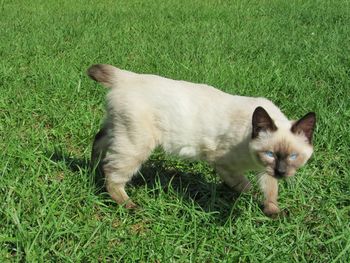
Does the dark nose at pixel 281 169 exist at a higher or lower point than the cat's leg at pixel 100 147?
higher

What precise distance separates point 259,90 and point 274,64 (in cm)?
111

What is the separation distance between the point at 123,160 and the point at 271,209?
46.7 inches

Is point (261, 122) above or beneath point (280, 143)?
above

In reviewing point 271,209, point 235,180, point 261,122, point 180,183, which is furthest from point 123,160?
point 271,209

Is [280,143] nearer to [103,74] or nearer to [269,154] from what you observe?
[269,154]

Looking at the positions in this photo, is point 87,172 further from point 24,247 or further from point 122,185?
point 24,247

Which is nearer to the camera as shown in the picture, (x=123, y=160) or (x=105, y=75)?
(x=123, y=160)

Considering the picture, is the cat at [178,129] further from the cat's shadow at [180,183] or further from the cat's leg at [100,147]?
the cat's shadow at [180,183]

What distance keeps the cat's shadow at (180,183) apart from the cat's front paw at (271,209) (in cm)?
22

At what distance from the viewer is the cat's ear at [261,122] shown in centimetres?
310

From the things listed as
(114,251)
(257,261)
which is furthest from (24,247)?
(257,261)

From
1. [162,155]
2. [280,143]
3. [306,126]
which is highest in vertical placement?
[306,126]

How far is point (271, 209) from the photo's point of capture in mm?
3473

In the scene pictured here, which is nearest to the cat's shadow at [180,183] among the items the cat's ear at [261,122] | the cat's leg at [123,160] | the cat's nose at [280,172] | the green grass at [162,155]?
the green grass at [162,155]
